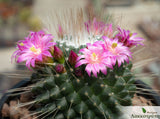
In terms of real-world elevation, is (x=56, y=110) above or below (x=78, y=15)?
below

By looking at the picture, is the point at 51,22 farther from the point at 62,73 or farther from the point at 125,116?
the point at 125,116

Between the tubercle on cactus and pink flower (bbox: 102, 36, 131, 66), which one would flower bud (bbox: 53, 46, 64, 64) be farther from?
pink flower (bbox: 102, 36, 131, 66)

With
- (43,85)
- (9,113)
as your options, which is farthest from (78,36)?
(9,113)

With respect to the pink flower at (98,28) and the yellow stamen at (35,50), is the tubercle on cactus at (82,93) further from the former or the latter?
the pink flower at (98,28)

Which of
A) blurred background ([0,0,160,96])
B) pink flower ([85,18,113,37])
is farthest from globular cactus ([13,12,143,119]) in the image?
blurred background ([0,0,160,96])

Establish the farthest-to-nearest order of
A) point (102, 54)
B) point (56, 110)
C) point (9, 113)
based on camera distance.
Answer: point (9, 113), point (56, 110), point (102, 54)

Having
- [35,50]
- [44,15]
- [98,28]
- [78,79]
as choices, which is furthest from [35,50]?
[44,15]

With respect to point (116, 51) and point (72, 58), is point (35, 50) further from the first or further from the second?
point (116, 51)
